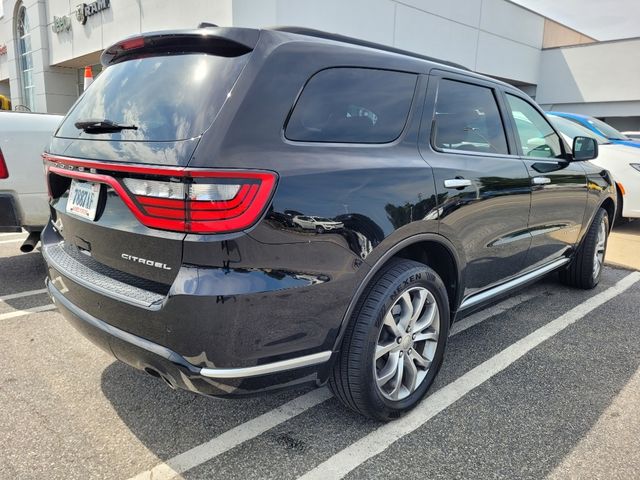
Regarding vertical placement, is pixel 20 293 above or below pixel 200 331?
below

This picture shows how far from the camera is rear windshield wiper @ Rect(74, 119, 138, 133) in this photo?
210 centimetres

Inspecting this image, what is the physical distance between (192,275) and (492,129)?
7.52 feet

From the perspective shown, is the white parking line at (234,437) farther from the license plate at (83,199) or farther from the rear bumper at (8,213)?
the rear bumper at (8,213)

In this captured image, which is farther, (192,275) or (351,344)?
(351,344)

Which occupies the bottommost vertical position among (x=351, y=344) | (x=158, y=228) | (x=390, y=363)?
(x=390, y=363)

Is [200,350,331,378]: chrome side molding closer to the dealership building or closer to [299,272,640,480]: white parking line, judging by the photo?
[299,272,640,480]: white parking line

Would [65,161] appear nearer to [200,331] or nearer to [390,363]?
[200,331]

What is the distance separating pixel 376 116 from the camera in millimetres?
2369

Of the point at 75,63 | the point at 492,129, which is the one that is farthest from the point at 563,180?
the point at 75,63

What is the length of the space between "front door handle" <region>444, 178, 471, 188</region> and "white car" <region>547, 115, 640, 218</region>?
5.27m

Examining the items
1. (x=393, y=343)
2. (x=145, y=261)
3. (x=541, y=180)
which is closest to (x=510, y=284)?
(x=541, y=180)

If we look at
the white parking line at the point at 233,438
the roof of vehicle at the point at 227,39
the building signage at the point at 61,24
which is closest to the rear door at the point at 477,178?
the roof of vehicle at the point at 227,39

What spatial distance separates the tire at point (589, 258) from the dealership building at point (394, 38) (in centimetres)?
1020

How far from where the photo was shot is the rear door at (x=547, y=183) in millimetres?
3436
